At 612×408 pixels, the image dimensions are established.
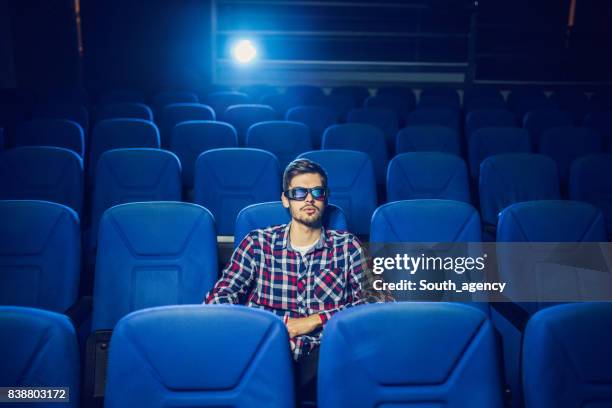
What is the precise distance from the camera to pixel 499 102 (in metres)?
6.39

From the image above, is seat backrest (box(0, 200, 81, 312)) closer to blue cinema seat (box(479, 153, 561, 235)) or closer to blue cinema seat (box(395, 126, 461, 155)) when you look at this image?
blue cinema seat (box(479, 153, 561, 235))

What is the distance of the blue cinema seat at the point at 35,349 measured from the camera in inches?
53.6

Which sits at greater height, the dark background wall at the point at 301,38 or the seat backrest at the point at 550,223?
the dark background wall at the point at 301,38

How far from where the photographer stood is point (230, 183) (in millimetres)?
Result: 3174

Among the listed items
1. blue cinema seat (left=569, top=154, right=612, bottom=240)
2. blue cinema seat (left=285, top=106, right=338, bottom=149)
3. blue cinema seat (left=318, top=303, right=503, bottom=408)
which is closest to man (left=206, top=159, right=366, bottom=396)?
blue cinema seat (left=318, top=303, right=503, bottom=408)

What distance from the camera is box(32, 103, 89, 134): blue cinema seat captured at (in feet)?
16.7

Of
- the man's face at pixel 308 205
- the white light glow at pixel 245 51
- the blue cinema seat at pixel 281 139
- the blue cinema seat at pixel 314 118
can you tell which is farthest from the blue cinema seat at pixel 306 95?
the man's face at pixel 308 205

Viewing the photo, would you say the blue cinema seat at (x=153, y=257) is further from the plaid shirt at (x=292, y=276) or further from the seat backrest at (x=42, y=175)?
the seat backrest at (x=42, y=175)

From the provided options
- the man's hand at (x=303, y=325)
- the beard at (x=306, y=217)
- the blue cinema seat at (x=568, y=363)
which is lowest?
the man's hand at (x=303, y=325)

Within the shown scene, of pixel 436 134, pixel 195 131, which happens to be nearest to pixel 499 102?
pixel 436 134

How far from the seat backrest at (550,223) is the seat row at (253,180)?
603mm

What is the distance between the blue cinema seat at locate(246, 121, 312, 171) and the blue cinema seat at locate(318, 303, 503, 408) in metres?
2.69

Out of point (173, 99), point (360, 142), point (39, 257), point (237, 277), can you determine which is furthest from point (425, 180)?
point (173, 99)

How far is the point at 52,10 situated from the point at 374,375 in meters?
7.43
